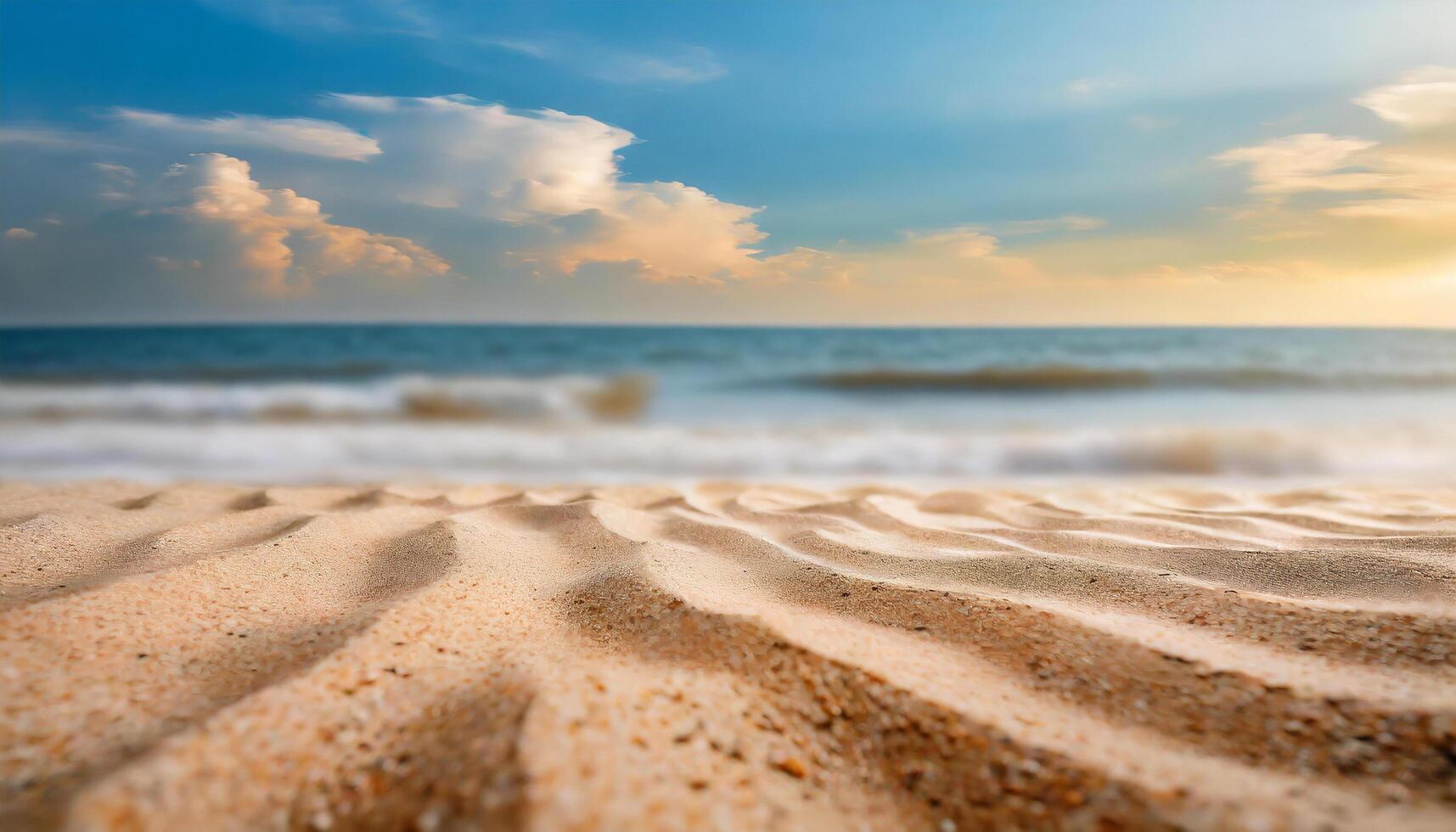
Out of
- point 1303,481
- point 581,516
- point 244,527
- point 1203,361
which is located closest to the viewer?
point 244,527

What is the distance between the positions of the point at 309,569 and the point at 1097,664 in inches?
67.6

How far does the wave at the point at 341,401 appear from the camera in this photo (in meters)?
8.15

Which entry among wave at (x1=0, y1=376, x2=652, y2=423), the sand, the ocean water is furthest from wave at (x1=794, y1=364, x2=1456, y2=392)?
the sand

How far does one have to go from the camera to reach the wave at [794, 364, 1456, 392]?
11.5 m

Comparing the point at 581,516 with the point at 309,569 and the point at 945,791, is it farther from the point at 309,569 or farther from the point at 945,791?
the point at 945,791

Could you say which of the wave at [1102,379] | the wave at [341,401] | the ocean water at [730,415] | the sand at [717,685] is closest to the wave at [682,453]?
the ocean water at [730,415]

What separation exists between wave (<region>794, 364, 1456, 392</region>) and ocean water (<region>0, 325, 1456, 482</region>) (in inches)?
2.7

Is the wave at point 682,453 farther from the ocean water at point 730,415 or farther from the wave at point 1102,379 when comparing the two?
the wave at point 1102,379

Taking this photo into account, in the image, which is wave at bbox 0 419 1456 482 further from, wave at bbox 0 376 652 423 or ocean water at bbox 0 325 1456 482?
wave at bbox 0 376 652 423

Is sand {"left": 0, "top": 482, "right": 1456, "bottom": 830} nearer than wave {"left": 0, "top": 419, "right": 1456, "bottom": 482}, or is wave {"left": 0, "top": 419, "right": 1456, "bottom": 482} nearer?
sand {"left": 0, "top": 482, "right": 1456, "bottom": 830}

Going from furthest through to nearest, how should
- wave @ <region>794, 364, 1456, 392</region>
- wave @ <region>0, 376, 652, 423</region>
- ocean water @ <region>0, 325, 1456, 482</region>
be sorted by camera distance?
wave @ <region>794, 364, 1456, 392</region>, wave @ <region>0, 376, 652, 423</region>, ocean water @ <region>0, 325, 1456, 482</region>

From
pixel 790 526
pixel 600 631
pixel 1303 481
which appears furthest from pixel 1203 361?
pixel 600 631

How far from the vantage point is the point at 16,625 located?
4.03ft

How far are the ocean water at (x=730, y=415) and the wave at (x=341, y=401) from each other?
55 mm
